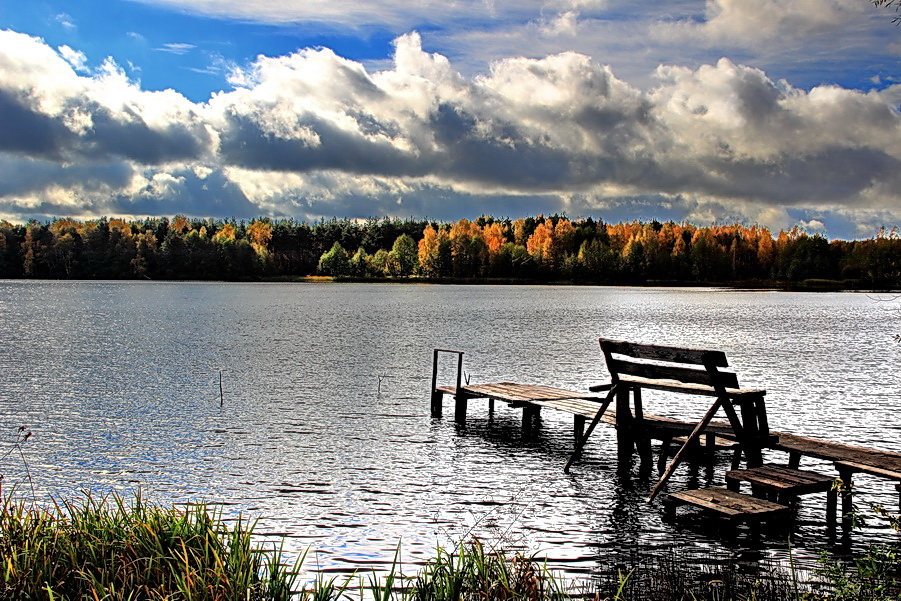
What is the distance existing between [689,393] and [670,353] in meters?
1.10

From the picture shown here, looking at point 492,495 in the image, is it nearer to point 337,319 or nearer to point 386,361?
point 386,361

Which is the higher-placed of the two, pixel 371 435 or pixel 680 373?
pixel 680 373

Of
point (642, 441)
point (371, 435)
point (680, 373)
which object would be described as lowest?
point (371, 435)

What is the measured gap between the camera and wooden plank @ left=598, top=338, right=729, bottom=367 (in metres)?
13.4

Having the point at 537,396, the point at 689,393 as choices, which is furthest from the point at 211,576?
the point at 537,396

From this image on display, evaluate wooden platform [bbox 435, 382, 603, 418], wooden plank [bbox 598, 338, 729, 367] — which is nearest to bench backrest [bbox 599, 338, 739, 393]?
wooden plank [bbox 598, 338, 729, 367]

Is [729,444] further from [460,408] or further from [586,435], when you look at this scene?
[460,408]

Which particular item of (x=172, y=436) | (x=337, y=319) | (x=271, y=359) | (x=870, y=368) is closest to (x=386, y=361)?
(x=271, y=359)

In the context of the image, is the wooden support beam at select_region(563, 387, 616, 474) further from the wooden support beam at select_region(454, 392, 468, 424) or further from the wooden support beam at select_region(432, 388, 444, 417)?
the wooden support beam at select_region(432, 388, 444, 417)

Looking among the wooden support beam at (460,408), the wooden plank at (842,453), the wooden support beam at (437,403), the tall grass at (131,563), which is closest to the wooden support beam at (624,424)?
the wooden plank at (842,453)

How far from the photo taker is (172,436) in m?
20.0

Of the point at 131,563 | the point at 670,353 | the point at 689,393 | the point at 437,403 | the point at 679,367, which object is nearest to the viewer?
the point at 131,563

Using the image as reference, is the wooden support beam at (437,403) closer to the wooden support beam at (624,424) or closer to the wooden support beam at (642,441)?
the wooden support beam at (624,424)

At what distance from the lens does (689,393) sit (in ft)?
48.9
